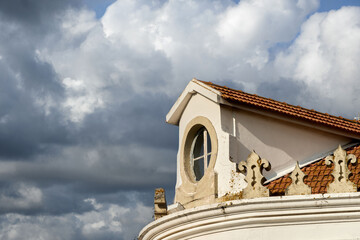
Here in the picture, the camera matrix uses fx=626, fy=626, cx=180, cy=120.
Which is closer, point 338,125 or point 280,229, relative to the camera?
point 280,229

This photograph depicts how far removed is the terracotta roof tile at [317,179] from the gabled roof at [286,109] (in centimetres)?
97

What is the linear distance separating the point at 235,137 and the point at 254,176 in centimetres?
170

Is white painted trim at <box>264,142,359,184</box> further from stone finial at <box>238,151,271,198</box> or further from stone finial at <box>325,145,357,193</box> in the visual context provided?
stone finial at <box>325,145,357,193</box>

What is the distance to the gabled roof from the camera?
14.8 meters

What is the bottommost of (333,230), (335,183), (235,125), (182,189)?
(333,230)

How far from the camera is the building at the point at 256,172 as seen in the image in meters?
12.5

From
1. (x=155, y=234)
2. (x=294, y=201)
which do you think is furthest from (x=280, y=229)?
(x=155, y=234)

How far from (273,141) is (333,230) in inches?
129

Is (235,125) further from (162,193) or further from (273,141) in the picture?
(162,193)

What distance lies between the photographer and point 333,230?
12.4 meters

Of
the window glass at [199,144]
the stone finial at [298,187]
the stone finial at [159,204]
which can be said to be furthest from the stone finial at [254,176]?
the stone finial at [159,204]

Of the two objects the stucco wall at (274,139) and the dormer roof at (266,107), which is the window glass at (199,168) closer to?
the stucco wall at (274,139)

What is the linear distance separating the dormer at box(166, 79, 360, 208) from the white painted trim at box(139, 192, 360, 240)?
0.88 m

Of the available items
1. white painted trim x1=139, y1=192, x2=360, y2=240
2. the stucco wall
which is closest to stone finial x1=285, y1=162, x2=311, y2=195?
white painted trim x1=139, y1=192, x2=360, y2=240
